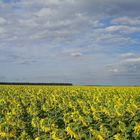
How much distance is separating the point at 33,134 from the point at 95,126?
1.75 m

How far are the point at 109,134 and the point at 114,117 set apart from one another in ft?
6.76

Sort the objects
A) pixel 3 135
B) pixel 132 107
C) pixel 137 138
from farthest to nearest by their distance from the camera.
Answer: pixel 132 107 < pixel 3 135 < pixel 137 138

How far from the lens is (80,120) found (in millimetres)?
11961

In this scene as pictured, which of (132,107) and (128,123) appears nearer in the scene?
(128,123)

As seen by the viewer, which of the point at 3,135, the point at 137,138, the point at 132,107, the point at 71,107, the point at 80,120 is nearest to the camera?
the point at 137,138

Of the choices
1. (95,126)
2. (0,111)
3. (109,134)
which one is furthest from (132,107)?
(0,111)

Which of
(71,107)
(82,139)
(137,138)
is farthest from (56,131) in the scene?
(71,107)

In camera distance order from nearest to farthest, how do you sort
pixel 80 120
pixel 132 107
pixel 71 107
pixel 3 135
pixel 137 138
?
pixel 137 138, pixel 3 135, pixel 80 120, pixel 132 107, pixel 71 107

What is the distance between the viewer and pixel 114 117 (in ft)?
41.1

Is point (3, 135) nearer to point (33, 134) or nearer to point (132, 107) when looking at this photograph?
point (33, 134)

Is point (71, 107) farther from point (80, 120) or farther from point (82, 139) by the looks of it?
point (82, 139)

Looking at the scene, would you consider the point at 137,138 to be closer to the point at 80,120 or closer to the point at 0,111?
the point at 80,120

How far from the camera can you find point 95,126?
11.8 metres

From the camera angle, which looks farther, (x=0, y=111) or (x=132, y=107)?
(x=0, y=111)
